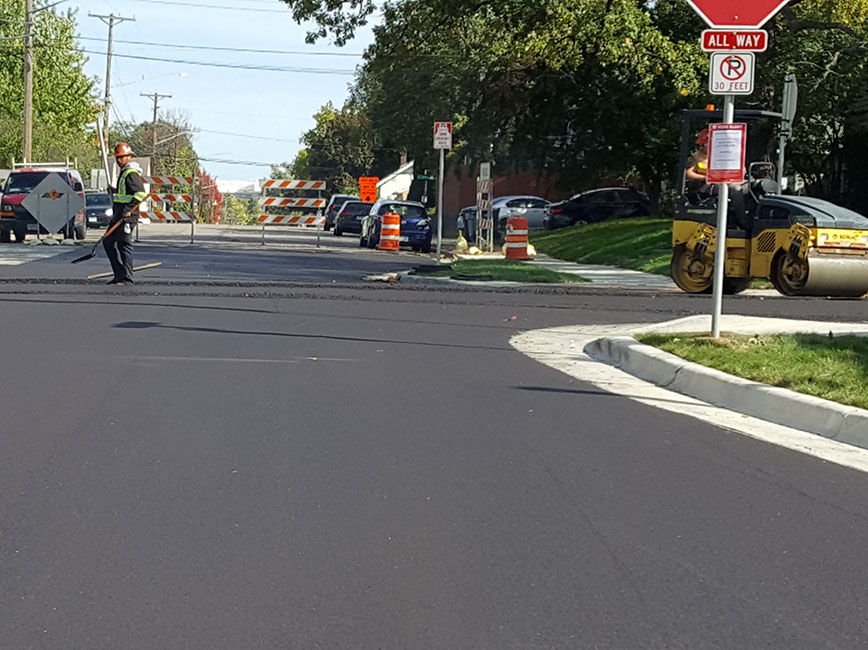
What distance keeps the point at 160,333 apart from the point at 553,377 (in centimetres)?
424

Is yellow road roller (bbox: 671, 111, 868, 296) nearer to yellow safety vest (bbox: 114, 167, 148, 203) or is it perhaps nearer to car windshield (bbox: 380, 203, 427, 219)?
yellow safety vest (bbox: 114, 167, 148, 203)

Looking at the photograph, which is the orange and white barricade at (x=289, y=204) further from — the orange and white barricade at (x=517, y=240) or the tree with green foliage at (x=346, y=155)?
the tree with green foliage at (x=346, y=155)

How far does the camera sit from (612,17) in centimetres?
2606

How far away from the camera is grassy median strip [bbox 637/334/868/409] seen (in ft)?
30.6

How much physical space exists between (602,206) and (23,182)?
66.7 ft

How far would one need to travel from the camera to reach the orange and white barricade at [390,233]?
120ft

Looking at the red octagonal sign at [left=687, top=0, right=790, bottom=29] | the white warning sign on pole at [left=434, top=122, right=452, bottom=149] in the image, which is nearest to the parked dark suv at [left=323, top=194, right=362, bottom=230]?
the white warning sign on pole at [left=434, top=122, right=452, bottom=149]

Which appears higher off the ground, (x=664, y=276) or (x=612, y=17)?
(x=612, y=17)

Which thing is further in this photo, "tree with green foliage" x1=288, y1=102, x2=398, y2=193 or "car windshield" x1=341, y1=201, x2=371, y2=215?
"tree with green foliage" x1=288, y1=102, x2=398, y2=193

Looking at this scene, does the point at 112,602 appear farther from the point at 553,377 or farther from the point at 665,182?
the point at 665,182

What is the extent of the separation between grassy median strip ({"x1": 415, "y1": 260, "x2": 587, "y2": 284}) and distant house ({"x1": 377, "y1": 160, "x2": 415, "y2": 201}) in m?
62.2

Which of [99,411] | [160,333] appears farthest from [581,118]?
[99,411]

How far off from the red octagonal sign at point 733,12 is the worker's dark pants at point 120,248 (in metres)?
9.77

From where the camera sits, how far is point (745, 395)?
374 inches
